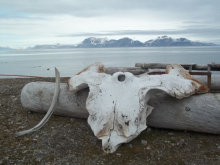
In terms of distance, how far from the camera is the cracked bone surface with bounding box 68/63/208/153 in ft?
12.5

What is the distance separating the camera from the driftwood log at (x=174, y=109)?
4.19m

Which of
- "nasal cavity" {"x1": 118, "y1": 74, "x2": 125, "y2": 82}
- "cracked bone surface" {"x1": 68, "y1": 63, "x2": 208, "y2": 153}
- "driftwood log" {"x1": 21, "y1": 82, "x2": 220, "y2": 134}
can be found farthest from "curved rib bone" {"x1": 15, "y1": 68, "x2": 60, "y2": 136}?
"nasal cavity" {"x1": 118, "y1": 74, "x2": 125, "y2": 82}

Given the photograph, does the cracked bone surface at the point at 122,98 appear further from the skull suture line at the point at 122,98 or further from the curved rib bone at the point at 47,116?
the curved rib bone at the point at 47,116

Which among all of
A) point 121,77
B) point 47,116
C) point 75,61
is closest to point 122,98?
point 121,77

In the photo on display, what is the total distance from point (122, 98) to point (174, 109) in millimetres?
1062

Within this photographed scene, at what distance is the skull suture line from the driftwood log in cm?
22

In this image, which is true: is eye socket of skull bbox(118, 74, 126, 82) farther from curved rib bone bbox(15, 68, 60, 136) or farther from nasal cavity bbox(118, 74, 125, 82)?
curved rib bone bbox(15, 68, 60, 136)

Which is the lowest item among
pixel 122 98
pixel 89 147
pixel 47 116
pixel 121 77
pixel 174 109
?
pixel 89 147

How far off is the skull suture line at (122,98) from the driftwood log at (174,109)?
8.7 inches

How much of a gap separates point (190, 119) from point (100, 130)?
1684 mm

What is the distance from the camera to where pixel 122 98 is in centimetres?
410

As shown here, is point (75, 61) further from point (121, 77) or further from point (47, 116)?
point (121, 77)

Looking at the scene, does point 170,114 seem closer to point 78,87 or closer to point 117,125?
point 117,125

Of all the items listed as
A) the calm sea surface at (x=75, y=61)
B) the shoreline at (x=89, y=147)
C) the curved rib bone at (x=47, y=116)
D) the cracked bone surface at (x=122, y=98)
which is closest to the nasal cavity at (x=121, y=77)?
the cracked bone surface at (x=122, y=98)
